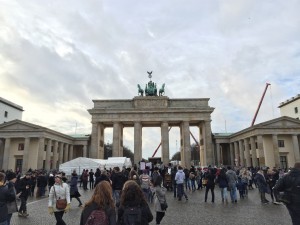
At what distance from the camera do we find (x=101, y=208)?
13.5ft

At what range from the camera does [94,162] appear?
103ft

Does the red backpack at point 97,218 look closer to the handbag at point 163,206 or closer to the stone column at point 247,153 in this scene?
the handbag at point 163,206

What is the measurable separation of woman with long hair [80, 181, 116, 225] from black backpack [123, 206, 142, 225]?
11.0 inches

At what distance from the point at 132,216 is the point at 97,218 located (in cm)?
61

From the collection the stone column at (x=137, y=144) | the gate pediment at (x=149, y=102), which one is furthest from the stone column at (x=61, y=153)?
the gate pediment at (x=149, y=102)

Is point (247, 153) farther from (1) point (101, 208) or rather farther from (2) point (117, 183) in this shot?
(1) point (101, 208)

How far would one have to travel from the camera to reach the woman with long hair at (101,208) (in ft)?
13.3

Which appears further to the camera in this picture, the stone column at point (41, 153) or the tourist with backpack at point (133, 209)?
the stone column at point (41, 153)

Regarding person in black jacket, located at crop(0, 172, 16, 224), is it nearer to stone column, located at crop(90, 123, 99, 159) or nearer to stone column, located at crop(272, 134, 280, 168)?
stone column, located at crop(272, 134, 280, 168)

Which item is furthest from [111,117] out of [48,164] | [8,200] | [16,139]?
[8,200]

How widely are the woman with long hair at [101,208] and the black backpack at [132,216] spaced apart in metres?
0.28

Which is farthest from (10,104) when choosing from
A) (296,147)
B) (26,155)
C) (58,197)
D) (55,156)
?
(58,197)

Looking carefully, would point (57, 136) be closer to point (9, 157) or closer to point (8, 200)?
point (9, 157)

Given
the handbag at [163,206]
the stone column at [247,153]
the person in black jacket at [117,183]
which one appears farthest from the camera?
the stone column at [247,153]
